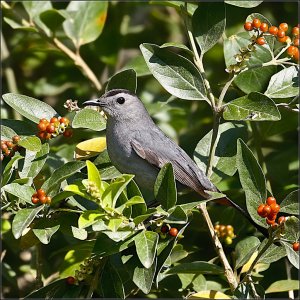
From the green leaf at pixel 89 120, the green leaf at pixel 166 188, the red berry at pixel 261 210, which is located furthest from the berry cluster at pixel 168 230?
the green leaf at pixel 89 120

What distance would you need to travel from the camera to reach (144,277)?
3135 mm

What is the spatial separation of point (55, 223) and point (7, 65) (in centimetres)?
232

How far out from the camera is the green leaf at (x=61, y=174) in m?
3.08

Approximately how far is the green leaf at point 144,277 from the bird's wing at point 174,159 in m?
0.76

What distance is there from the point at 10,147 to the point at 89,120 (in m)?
0.45

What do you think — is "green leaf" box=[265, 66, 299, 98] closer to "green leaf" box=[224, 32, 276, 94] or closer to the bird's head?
"green leaf" box=[224, 32, 276, 94]

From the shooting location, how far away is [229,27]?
17.1 ft

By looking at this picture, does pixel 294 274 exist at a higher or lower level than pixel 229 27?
lower

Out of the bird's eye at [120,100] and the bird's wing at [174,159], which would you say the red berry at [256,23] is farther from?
the bird's eye at [120,100]

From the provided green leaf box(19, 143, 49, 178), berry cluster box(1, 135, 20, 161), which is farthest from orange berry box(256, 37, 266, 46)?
berry cluster box(1, 135, 20, 161)

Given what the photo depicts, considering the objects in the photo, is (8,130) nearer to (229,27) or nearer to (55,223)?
(55,223)

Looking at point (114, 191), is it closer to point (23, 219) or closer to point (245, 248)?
point (23, 219)

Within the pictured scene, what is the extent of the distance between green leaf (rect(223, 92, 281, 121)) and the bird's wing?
0.50 m

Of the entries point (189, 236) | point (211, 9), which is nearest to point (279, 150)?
point (189, 236)
